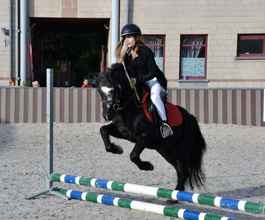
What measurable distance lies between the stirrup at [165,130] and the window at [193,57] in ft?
54.8

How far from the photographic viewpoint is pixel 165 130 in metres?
7.58

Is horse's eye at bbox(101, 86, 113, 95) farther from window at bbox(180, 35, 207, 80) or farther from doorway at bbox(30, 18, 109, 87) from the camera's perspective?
doorway at bbox(30, 18, 109, 87)

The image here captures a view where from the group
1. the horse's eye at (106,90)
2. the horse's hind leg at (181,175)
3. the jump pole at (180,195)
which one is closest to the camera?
the jump pole at (180,195)

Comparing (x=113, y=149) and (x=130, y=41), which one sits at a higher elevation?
(x=130, y=41)

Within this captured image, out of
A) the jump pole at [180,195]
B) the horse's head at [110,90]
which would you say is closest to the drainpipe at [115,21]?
the jump pole at [180,195]

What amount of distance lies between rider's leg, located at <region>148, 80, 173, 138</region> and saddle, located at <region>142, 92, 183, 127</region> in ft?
0.20

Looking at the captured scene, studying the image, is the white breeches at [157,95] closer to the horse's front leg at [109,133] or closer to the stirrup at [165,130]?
the stirrup at [165,130]

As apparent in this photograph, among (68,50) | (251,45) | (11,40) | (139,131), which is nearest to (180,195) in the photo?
(139,131)

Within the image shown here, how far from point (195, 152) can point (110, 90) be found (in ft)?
6.70

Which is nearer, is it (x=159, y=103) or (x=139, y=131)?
(x=139, y=131)

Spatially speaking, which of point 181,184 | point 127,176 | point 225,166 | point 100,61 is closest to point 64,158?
point 127,176

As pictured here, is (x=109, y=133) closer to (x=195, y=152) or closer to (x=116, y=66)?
(x=116, y=66)

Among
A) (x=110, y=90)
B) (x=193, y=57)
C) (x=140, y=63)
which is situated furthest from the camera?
(x=193, y=57)

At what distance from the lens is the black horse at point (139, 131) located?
22.6 feet
